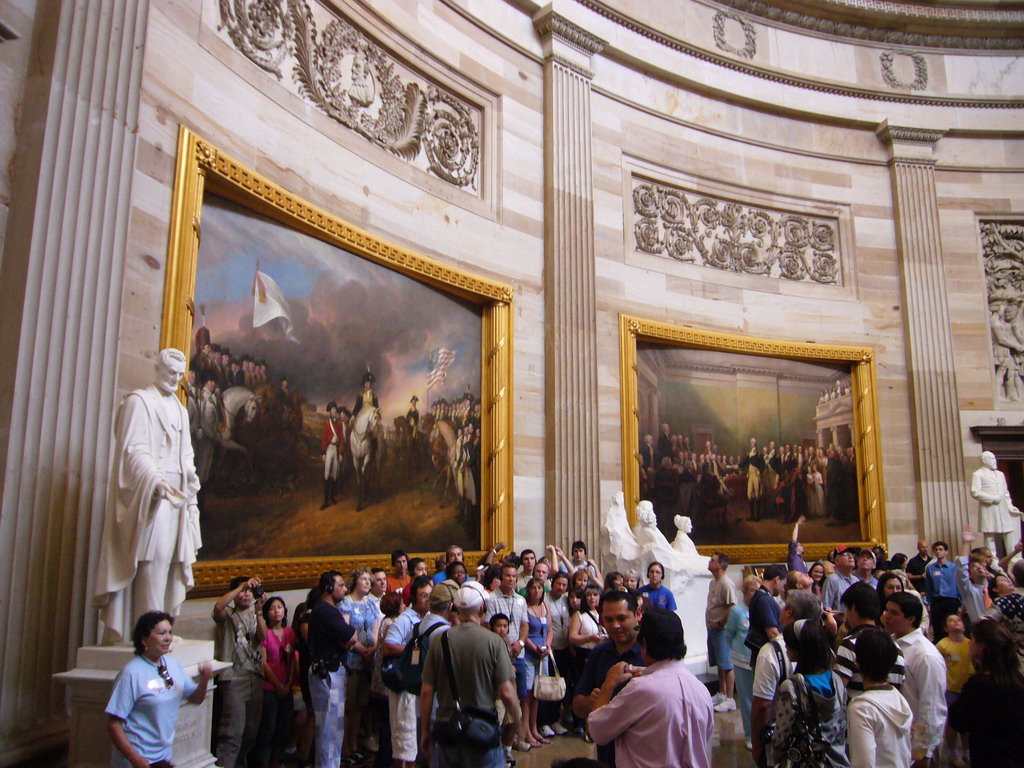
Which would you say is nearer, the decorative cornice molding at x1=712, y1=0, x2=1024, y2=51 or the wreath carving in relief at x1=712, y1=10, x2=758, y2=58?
the wreath carving in relief at x1=712, y1=10, x2=758, y2=58

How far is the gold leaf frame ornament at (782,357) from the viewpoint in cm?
1289

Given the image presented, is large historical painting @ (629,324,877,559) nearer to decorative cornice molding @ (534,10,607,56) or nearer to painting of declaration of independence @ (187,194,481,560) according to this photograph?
painting of declaration of independence @ (187,194,481,560)

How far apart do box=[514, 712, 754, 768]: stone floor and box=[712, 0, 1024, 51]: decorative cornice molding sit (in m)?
13.9

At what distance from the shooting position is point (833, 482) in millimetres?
15227

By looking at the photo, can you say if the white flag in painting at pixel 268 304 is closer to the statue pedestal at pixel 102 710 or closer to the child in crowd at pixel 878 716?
the statue pedestal at pixel 102 710

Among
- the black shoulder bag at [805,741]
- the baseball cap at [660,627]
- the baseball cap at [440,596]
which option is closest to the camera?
the baseball cap at [660,627]

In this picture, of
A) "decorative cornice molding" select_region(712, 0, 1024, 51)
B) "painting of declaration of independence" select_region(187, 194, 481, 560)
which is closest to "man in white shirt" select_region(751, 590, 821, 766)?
"painting of declaration of independence" select_region(187, 194, 481, 560)

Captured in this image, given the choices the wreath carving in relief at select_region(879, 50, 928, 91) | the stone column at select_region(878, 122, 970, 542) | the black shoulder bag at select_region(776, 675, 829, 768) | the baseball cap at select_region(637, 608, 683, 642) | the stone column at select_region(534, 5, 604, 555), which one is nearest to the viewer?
the baseball cap at select_region(637, 608, 683, 642)

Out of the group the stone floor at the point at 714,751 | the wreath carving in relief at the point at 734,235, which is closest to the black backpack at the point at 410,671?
the stone floor at the point at 714,751

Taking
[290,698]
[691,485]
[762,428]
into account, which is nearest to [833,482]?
[762,428]

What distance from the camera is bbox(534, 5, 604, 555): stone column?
38.8ft

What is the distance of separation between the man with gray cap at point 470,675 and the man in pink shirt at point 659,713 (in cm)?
120

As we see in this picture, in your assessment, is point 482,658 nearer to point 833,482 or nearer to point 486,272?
point 486,272

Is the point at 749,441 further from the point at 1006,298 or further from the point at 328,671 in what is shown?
the point at 328,671
